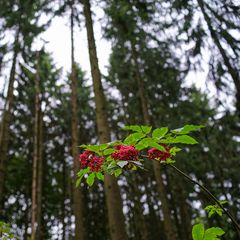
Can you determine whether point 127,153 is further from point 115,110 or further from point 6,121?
point 115,110

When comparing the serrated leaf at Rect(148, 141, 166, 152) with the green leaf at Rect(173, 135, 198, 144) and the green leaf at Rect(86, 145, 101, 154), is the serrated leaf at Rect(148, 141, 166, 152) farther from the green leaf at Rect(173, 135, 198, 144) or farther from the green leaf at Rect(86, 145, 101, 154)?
the green leaf at Rect(86, 145, 101, 154)

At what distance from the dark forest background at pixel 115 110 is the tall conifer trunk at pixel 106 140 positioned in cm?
3

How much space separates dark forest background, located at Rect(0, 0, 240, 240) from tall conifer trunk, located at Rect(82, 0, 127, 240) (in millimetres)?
25

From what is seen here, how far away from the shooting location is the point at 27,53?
586 inches

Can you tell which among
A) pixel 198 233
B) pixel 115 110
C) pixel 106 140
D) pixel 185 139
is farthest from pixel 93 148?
pixel 115 110

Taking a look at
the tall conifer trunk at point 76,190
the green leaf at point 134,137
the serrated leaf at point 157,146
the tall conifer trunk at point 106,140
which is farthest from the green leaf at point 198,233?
the tall conifer trunk at point 76,190

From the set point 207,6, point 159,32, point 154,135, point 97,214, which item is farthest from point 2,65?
point 154,135

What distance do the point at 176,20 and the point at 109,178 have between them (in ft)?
22.1

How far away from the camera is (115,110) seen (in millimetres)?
21062

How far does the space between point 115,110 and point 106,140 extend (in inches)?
535

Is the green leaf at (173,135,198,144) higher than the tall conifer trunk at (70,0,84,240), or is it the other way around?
the tall conifer trunk at (70,0,84,240)

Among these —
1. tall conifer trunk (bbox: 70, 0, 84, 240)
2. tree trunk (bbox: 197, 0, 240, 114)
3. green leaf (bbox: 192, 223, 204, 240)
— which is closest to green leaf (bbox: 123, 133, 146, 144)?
green leaf (bbox: 192, 223, 204, 240)

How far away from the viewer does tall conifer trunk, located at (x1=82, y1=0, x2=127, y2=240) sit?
6543 millimetres

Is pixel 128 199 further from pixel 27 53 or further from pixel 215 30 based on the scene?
pixel 215 30
